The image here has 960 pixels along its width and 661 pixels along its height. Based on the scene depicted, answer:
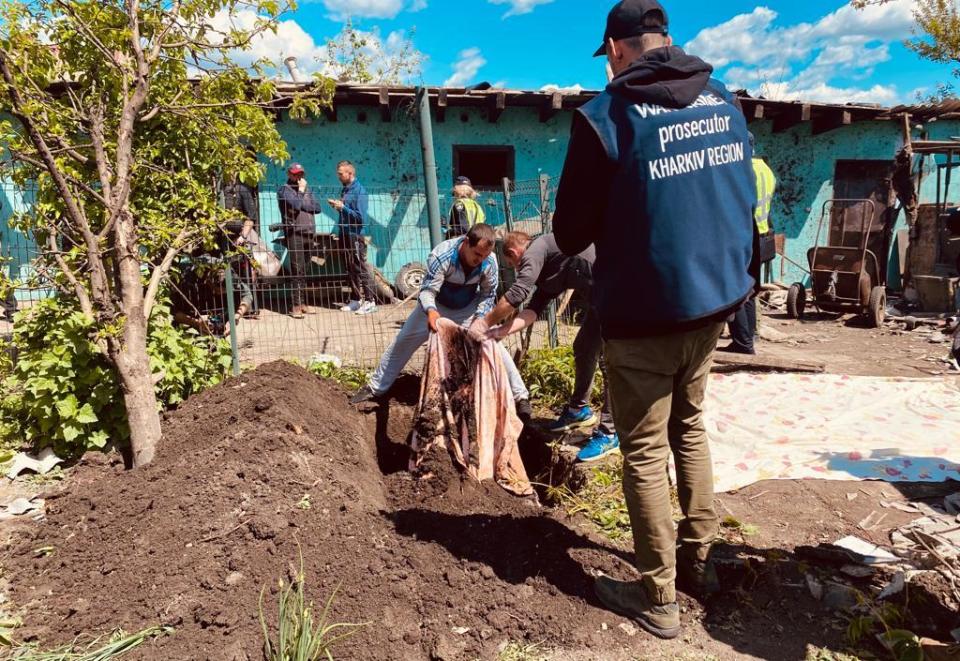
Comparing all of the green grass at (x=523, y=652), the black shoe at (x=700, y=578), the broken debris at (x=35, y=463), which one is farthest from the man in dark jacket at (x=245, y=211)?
the black shoe at (x=700, y=578)

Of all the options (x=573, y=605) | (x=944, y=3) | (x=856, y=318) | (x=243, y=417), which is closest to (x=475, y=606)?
(x=573, y=605)

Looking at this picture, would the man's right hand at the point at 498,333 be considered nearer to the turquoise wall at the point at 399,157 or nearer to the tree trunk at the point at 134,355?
the tree trunk at the point at 134,355

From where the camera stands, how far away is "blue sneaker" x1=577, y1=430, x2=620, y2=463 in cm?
411

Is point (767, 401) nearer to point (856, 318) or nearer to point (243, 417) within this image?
point (243, 417)

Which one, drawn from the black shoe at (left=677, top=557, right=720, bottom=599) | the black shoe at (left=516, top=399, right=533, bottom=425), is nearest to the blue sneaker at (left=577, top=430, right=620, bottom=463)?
the black shoe at (left=516, top=399, right=533, bottom=425)

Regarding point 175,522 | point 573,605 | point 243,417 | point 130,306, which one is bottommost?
point 573,605

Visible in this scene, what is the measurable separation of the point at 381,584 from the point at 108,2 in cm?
398

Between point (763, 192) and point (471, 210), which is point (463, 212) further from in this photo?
point (763, 192)

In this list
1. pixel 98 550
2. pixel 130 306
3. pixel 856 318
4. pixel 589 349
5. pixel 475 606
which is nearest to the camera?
pixel 475 606

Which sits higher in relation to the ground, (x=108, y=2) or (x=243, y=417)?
(x=108, y=2)

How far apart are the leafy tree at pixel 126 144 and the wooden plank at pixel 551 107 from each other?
253 inches

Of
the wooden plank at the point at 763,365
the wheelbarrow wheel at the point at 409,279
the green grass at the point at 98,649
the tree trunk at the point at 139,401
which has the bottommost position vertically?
the green grass at the point at 98,649

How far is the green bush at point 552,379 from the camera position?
5273 millimetres

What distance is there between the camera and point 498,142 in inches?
432
